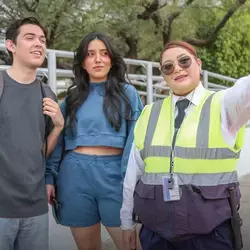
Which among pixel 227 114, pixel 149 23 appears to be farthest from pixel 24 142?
pixel 149 23

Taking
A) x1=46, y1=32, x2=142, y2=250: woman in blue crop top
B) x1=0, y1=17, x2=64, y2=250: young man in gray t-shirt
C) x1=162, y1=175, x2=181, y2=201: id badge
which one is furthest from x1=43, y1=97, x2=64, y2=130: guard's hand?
x1=162, y1=175, x2=181, y2=201: id badge

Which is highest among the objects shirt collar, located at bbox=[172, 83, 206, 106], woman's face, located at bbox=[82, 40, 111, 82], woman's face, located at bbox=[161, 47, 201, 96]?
woman's face, located at bbox=[82, 40, 111, 82]

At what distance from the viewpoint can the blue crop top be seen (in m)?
2.66

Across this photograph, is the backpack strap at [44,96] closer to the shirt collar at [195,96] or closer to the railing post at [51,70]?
the shirt collar at [195,96]

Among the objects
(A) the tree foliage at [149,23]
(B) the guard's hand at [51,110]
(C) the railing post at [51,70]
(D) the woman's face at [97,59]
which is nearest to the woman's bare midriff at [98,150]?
(B) the guard's hand at [51,110]

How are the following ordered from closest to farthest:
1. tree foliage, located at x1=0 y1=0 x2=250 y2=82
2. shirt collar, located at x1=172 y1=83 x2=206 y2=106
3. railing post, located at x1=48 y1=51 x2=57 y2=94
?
1. shirt collar, located at x1=172 y1=83 x2=206 y2=106
2. railing post, located at x1=48 y1=51 x2=57 y2=94
3. tree foliage, located at x1=0 y1=0 x2=250 y2=82

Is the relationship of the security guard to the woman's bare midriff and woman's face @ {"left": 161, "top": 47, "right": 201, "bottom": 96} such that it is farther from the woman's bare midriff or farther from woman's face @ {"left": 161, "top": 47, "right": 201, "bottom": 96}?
the woman's bare midriff

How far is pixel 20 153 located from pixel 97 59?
0.78 m

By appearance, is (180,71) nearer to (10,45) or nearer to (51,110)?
(51,110)

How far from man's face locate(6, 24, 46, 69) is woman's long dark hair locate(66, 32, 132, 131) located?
1.15 feet

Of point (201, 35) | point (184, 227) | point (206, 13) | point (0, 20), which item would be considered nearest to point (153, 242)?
point (184, 227)

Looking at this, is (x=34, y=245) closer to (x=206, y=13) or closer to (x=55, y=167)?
(x=55, y=167)

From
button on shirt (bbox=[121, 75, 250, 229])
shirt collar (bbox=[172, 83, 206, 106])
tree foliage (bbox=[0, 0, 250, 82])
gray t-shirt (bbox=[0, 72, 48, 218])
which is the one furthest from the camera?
tree foliage (bbox=[0, 0, 250, 82])

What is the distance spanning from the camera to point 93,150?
269 cm
